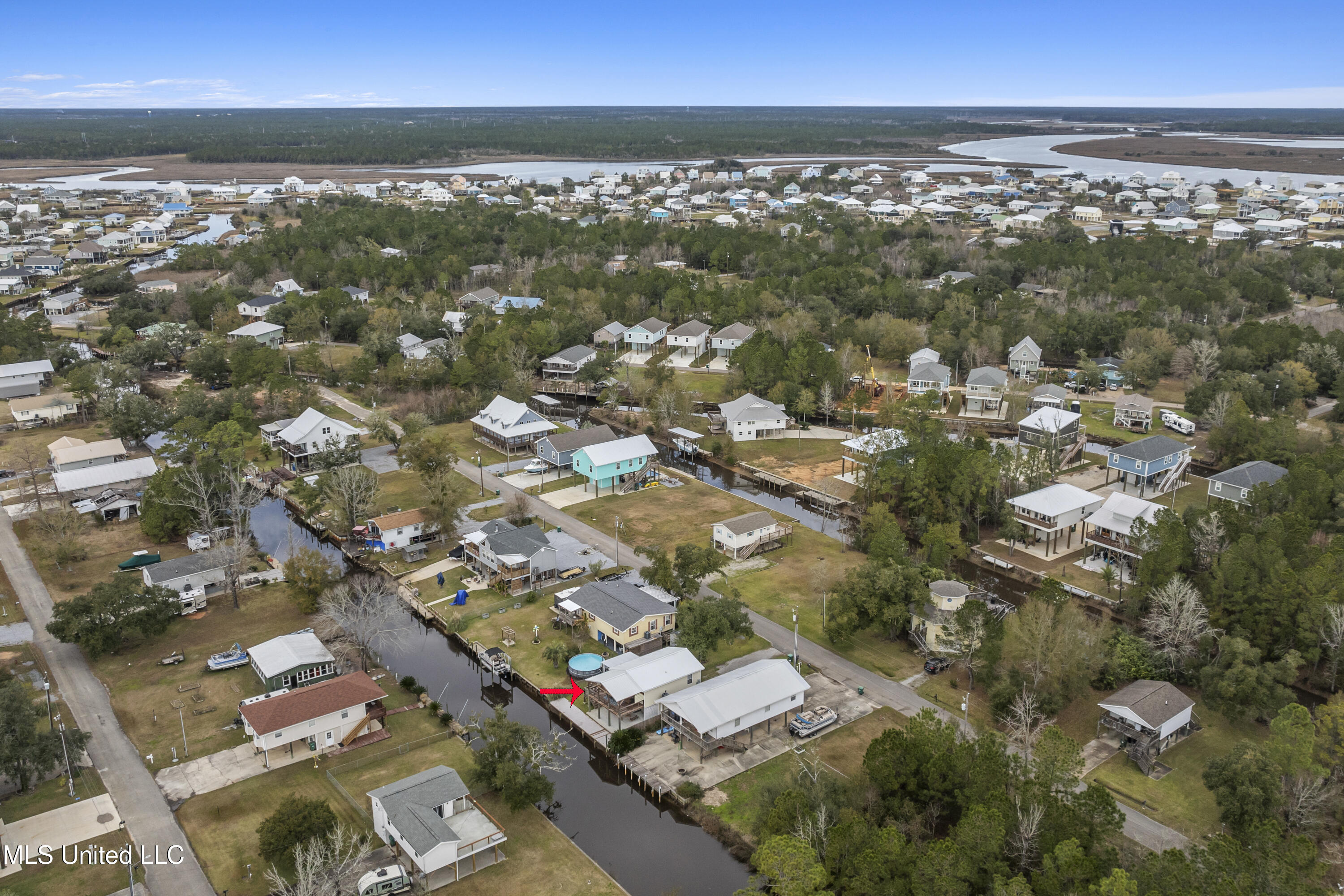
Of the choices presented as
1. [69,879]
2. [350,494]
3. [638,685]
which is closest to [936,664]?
[638,685]

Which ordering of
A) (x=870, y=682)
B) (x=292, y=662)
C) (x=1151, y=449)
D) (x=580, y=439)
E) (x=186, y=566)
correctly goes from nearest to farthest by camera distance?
(x=292, y=662)
(x=870, y=682)
(x=186, y=566)
(x=1151, y=449)
(x=580, y=439)

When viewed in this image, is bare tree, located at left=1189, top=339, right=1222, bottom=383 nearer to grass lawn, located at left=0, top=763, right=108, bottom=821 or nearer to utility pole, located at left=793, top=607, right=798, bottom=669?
utility pole, located at left=793, top=607, right=798, bottom=669

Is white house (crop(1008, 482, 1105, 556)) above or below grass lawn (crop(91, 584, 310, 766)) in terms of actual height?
above

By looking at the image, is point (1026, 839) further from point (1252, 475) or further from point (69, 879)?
point (1252, 475)

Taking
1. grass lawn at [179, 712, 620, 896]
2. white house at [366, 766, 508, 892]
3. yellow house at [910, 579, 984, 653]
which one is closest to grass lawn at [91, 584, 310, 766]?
grass lawn at [179, 712, 620, 896]

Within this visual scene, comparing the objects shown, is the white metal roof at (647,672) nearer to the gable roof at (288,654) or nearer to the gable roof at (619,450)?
the gable roof at (288,654)

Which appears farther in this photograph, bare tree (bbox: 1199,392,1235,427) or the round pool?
bare tree (bbox: 1199,392,1235,427)

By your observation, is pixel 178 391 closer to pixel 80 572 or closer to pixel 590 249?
pixel 80 572
